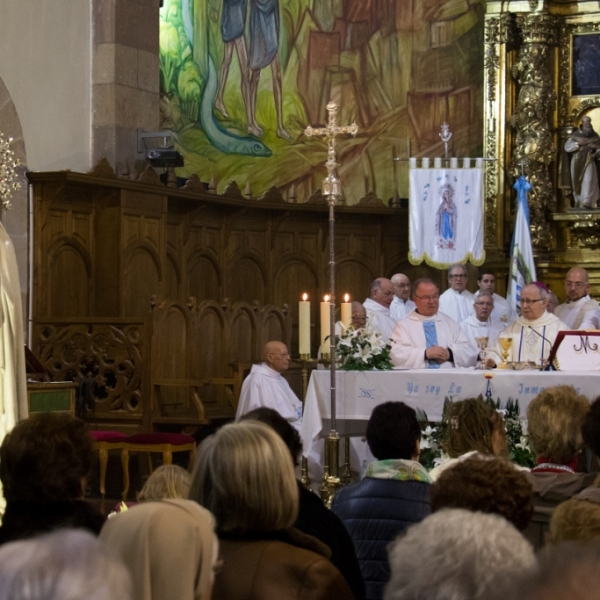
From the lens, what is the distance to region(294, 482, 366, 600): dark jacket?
3201 millimetres

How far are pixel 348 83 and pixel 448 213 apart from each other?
2683 millimetres

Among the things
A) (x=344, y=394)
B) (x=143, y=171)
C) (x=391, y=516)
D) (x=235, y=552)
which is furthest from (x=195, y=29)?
(x=235, y=552)

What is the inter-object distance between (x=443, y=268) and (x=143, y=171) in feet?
13.5

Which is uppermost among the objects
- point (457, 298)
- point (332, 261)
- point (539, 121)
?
point (539, 121)

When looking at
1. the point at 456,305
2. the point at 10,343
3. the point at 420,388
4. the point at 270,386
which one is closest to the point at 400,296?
the point at 456,305

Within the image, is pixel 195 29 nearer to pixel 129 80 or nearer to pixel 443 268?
pixel 129 80

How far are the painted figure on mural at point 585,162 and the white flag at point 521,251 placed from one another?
2.58 ft

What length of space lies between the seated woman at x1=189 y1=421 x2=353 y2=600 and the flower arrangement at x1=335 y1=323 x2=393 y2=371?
5517mm

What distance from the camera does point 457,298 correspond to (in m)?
13.2

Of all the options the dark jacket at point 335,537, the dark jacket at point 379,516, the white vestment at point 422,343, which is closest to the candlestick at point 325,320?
the white vestment at point 422,343

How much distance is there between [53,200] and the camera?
11.5m

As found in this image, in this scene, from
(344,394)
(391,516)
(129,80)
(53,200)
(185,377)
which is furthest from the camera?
(129,80)

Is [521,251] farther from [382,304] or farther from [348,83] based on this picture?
[348,83]

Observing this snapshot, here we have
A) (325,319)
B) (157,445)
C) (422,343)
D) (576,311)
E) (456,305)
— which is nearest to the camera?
(325,319)
